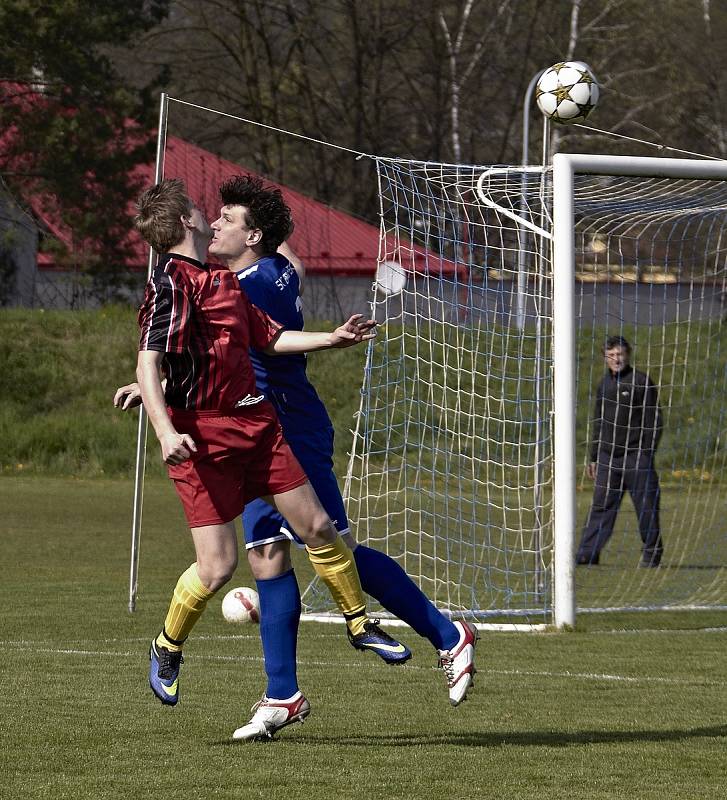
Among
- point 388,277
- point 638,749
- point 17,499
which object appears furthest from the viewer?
point 17,499

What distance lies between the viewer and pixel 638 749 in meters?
5.00

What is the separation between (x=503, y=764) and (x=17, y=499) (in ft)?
41.0

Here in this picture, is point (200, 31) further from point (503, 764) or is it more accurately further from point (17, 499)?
point (503, 764)

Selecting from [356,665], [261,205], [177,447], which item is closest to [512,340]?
[356,665]

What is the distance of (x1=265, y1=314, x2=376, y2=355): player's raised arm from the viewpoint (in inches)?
191

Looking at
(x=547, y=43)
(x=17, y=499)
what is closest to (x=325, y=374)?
(x=17, y=499)

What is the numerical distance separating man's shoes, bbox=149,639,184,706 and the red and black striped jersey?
82cm

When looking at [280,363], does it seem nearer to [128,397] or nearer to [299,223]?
[128,397]

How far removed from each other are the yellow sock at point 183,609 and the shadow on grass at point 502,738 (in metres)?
0.37

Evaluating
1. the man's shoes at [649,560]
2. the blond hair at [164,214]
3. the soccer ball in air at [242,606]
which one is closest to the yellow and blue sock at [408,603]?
the blond hair at [164,214]

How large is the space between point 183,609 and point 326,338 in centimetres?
101

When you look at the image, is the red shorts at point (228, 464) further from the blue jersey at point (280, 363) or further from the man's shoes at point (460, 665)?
the man's shoes at point (460, 665)

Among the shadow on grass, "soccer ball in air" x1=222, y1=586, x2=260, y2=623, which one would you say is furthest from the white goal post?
the shadow on grass

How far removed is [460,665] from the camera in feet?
17.0
